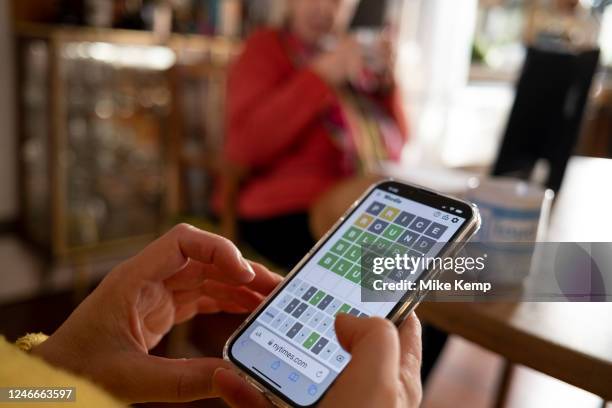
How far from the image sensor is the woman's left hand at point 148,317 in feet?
1.28

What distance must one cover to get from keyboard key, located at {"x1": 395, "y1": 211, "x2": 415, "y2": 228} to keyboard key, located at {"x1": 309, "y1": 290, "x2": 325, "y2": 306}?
8 cm

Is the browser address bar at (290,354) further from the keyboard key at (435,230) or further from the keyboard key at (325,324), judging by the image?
the keyboard key at (435,230)

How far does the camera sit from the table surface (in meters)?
0.44

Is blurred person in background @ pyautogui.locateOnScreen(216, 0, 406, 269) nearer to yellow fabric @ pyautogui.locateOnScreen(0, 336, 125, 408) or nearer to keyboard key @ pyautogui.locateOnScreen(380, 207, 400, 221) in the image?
keyboard key @ pyautogui.locateOnScreen(380, 207, 400, 221)

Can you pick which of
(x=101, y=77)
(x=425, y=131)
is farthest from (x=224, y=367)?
(x=425, y=131)

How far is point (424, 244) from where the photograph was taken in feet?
1.33

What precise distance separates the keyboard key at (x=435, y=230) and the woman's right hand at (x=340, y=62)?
2.45ft

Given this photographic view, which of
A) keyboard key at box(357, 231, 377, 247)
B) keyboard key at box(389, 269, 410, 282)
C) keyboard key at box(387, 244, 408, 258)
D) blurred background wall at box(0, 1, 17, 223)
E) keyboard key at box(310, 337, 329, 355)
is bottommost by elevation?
blurred background wall at box(0, 1, 17, 223)

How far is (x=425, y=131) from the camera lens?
8.01 feet

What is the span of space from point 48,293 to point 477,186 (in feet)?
5.42

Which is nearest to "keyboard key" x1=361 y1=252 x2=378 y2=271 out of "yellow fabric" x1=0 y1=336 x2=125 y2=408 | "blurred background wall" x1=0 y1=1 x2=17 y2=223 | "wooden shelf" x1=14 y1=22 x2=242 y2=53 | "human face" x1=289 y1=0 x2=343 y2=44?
"yellow fabric" x1=0 y1=336 x2=125 y2=408

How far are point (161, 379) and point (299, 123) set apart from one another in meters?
0.79

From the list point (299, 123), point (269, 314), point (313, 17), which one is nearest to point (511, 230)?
point (269, 314)

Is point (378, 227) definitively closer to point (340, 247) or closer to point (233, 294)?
point (340, 247)
